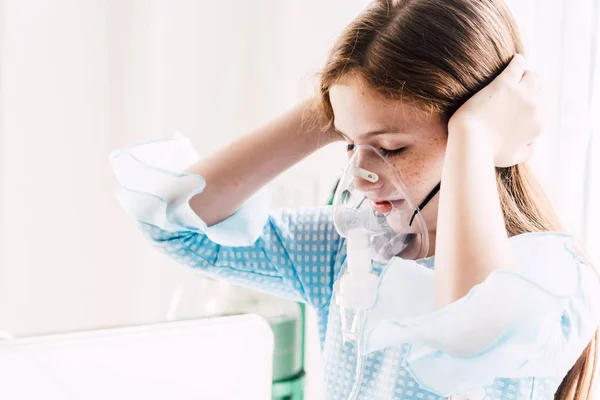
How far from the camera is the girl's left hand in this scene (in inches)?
26.2

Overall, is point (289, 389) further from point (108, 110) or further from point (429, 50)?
point (429, 50)

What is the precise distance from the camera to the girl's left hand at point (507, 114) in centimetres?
67

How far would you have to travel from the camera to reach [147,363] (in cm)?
72

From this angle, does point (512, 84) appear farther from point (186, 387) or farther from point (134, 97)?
point (134, 97)

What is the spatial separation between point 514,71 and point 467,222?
198mm

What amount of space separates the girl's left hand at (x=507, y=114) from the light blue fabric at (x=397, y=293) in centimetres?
10

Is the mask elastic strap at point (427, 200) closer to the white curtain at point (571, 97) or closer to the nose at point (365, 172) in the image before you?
the nose at point (365, 172)

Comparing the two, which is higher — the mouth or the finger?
the finger

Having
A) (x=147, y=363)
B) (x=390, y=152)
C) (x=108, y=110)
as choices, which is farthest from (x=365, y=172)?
(x=108, y=110)

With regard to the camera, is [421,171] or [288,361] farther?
[288,361]

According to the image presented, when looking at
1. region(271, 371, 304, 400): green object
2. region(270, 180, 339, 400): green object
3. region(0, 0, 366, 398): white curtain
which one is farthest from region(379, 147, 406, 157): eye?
region(271, 371, 304, 400): green object

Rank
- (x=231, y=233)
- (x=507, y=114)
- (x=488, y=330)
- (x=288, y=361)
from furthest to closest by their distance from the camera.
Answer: (x=288, y=361), (x=231, y=233), (x=507, y=114), (x=488, y=330)

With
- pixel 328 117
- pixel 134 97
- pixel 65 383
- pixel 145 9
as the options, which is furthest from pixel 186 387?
pixel 145 9

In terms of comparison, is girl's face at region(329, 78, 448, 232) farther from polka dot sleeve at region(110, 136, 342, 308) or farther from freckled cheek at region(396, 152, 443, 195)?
polka dot sleeve at region(110, 136, 342, 308)
